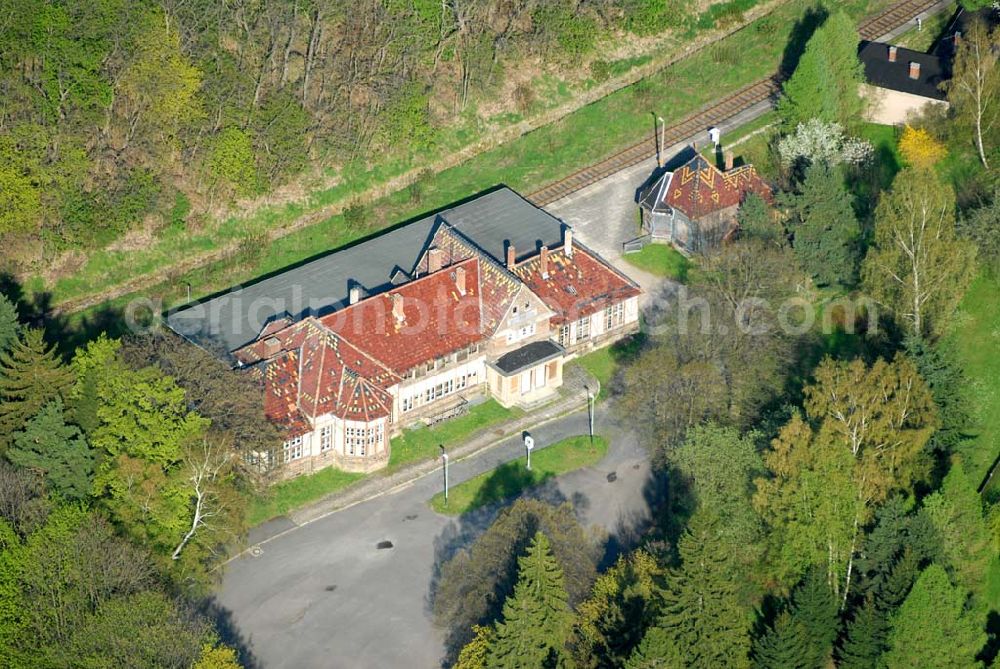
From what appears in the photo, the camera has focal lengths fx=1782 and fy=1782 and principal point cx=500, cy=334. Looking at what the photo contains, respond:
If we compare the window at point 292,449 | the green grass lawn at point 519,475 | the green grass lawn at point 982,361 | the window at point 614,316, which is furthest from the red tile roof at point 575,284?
the green grass lawn at point 982,361

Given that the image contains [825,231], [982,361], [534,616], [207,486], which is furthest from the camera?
[825,231]

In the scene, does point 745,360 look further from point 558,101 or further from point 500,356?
point 558,101

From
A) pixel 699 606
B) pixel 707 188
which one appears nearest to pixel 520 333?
pixel 707 188

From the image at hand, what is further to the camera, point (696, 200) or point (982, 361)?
point (696, 200)

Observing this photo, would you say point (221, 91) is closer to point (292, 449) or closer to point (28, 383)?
point (28, 383)

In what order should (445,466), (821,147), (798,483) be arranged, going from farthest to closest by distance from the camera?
(821,147) < (445,466) < (798,483)
